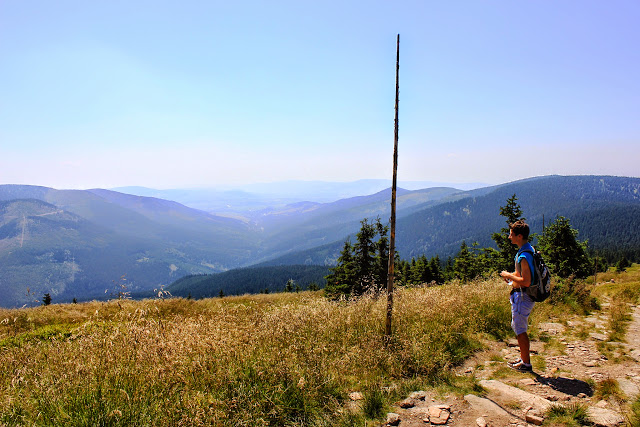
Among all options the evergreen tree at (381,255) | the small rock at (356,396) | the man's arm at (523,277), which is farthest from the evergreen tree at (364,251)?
the small rock at (356,396)

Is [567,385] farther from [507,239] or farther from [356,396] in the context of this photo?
[507,239]

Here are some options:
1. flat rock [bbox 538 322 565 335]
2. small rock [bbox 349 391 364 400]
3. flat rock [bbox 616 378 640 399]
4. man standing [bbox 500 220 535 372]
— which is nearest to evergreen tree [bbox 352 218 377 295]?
flat rock [bbox 538 322 565 335]

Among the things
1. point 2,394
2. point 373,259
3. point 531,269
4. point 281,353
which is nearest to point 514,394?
point 531,269

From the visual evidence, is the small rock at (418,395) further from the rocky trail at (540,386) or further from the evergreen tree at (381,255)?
the evergreen tree at (381,255)

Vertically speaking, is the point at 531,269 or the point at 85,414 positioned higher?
the point at 531,269

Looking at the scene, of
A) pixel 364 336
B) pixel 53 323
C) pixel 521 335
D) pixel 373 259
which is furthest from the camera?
pixel 373 259

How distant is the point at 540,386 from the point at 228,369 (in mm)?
4372

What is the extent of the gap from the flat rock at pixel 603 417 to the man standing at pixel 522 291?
4.34ft

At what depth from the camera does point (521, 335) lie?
495 cm

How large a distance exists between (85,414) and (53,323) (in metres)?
12.3

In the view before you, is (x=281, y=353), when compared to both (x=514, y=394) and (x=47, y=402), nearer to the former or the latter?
(x=47, y=402)

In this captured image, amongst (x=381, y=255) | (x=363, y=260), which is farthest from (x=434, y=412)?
(x=381, y=255)

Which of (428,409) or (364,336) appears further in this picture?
(364,336)

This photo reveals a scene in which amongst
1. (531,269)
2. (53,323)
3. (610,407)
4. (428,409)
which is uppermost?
(531,269)
